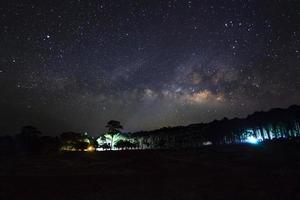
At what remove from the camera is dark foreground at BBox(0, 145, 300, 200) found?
94.5ft

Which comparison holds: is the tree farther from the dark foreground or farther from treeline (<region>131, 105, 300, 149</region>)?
the dark foreground

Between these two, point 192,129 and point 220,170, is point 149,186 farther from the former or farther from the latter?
point 192,129

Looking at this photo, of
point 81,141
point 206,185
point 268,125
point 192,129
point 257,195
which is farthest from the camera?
point 192,129

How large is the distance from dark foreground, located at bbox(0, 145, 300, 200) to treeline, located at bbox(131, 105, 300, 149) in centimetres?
5472

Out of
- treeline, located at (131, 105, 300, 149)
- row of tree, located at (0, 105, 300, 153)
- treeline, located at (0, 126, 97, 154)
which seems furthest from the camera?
treeline, located at (131, 105, 300, 149)

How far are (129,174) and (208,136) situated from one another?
8505cm

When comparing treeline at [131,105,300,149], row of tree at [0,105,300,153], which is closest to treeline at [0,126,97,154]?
row of tree at [0,105,300,153]

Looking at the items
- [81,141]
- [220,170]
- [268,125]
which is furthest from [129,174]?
[268,125]

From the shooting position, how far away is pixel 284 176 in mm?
34781

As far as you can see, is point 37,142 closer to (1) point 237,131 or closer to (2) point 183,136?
(2) point 183,136

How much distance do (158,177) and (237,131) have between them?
292 ft

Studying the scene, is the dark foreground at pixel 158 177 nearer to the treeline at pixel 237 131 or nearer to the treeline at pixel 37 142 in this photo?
the treeline at pixel 37 142

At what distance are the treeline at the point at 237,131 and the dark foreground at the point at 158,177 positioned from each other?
2154 inches

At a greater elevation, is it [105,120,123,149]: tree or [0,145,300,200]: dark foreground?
[105,120,123,149]: tree
